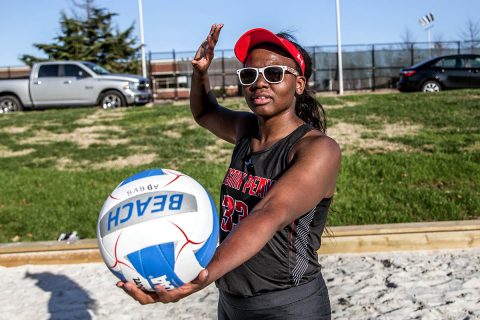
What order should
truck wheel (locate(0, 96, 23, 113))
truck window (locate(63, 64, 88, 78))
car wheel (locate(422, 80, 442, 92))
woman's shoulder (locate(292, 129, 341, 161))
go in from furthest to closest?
truck wheel (locate(0, 96, 23, 113)) < car wheel (locate(422, 80, 442, 92)) < truck window (locate(63, 64, 88, 78)) < woman's shoulder (locate(292, 129, 341, 161))

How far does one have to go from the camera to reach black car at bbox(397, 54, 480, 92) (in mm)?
16688

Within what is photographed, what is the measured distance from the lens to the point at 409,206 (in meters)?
7.11

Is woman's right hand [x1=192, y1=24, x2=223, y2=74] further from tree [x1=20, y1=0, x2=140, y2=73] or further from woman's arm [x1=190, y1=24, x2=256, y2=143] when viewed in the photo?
tree [x1=20, y1=0, x2=140, y2=73]

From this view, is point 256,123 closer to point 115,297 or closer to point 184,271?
point 184,271

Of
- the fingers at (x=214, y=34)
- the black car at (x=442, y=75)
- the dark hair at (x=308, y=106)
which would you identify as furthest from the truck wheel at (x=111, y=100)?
the dark hair at (x=308, y=106)

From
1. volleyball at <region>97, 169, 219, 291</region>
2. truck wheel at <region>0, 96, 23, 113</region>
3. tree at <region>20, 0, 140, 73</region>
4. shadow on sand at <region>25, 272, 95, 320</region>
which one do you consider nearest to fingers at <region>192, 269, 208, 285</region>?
volleyball at <region>97, 169, 219, 291</region>

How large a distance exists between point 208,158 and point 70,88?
8077 mm

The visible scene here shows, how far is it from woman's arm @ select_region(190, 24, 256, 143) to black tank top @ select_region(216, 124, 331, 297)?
44 centimetres

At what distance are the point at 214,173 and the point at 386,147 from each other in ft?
10.1

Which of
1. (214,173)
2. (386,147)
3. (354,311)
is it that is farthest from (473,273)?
(386,147)

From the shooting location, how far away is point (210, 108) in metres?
3.14

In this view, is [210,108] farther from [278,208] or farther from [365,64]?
[365,64]

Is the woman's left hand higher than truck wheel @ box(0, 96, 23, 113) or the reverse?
the reverse

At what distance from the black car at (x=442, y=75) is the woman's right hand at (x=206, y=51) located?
1479cm
